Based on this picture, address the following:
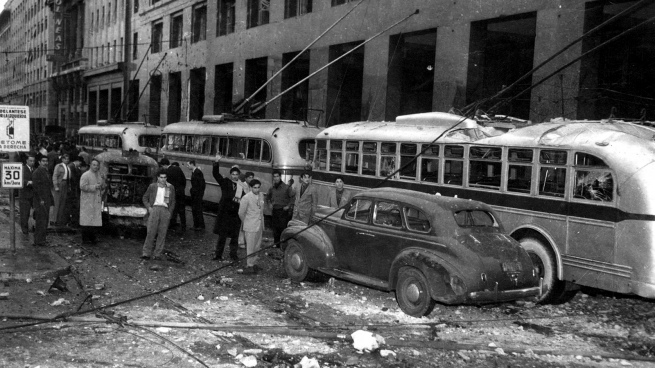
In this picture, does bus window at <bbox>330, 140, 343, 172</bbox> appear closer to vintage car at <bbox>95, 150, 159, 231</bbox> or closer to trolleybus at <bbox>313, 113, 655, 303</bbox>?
trolleybus at <bbox>313, 113, 655, 303</bbox>

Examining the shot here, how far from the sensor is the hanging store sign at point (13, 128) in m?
11.8

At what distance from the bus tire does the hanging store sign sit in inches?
364

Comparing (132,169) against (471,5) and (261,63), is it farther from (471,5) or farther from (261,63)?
(261,63)

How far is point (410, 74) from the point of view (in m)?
24.6

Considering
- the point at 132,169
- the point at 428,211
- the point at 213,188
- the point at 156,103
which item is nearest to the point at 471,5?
the point at 213,188

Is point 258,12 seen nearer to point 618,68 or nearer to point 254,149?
point 254,149

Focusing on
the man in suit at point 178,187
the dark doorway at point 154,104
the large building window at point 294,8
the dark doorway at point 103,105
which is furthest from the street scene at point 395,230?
the dark doorway at point 103,105

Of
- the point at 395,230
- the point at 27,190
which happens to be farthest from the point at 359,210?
the point at 27,190

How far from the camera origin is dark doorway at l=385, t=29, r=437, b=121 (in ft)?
78.1

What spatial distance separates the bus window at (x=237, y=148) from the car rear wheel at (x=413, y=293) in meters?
11.6

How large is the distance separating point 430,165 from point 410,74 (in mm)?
11893

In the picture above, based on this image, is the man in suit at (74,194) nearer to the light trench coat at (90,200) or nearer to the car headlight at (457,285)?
the light trench coat at (90,200)

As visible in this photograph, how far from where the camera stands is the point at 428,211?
9.34 meters

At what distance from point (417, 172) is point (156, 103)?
34196mm
